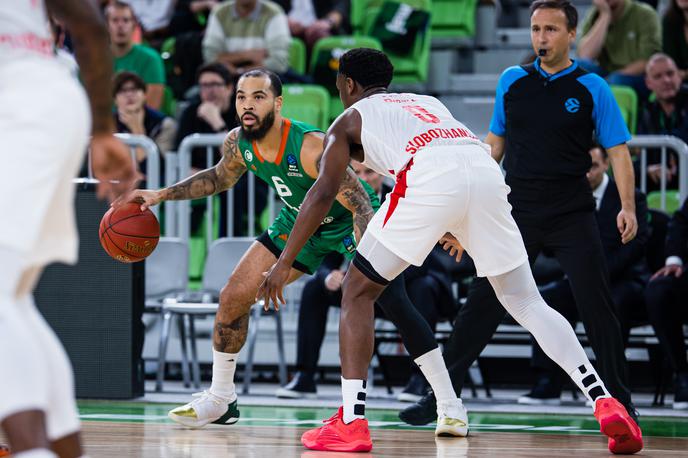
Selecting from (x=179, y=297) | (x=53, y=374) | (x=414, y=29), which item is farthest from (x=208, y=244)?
(x=53, y=374)

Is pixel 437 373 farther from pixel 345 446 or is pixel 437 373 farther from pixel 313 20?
pixel 313 20

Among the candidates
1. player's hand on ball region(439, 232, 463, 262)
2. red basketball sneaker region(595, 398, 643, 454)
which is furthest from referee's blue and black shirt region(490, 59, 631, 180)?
red basketball sneaker region(595, 398, 643, 454)

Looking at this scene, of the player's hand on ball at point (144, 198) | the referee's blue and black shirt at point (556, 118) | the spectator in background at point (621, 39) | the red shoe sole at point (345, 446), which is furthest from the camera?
the spectator in background at point (621, 39)

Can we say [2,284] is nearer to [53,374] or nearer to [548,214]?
[53,374]

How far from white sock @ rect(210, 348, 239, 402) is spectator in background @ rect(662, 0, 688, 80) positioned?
628 cm

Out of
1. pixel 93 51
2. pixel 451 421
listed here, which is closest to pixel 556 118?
pixel 451 421

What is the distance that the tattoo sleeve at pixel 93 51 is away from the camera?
3061 millimetres

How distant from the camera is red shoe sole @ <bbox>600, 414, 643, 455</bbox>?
17.0ft

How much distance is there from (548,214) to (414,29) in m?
5.67

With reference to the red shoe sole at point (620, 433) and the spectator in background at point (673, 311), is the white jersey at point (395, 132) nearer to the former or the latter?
the red shoe sole at point (620, 433)

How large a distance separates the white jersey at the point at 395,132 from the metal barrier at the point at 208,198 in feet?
12.8

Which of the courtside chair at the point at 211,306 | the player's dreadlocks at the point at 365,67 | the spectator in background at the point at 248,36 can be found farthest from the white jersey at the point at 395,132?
the spectator in background at the point at 248,36

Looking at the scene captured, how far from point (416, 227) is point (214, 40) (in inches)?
270

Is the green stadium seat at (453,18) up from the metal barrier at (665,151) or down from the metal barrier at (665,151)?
up
